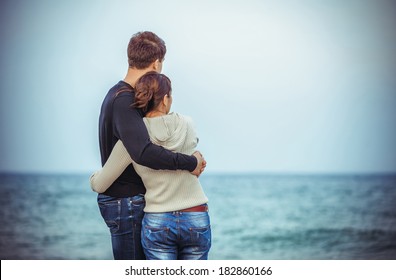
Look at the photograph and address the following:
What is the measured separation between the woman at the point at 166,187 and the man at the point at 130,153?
4 centimetres

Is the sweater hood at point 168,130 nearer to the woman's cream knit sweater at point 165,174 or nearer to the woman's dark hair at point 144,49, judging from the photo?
the woman's cream knit sweater at point 165,174

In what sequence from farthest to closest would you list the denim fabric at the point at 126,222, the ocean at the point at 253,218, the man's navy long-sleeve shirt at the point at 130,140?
the ocean at the point at 253,218 < the denim fabric at the point at 126,222 < the man's navy long-sleeve shirt at the point at 130,140

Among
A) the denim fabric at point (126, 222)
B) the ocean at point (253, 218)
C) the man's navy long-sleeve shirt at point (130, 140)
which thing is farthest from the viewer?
the ocean at point (253, 218)

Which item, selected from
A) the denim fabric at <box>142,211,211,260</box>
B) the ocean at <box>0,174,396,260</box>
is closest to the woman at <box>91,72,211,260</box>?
the denim fabric at <box>142,211,211,260</box>

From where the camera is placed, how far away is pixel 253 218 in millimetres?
12312

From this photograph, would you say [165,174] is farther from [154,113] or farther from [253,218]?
[253,218]

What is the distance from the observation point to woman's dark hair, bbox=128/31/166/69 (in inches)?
80.4

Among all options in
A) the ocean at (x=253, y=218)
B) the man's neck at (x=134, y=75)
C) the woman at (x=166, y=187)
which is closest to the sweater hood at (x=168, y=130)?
the woman at (x=166, y=187)

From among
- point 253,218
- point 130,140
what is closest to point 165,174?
point 130,140

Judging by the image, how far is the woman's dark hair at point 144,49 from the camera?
80.4 inches

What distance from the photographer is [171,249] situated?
6.57 ft

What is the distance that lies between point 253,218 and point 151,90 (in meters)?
10.5
